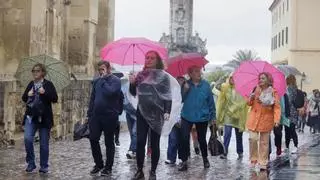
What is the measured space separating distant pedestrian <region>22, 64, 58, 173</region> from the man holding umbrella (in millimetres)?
684

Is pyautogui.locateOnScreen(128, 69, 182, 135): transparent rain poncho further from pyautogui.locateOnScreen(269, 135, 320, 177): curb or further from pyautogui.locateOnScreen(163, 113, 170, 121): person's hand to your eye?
pyautogui.locateOnScreen(269, 135, 320, 177): curb

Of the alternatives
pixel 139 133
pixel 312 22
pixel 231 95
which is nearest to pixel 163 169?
pixel 139 133

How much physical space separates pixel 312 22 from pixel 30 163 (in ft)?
153

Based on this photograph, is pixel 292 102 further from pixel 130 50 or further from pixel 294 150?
pixel 130 50

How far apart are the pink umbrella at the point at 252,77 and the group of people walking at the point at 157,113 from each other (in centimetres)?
58

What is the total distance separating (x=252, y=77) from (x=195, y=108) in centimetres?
153

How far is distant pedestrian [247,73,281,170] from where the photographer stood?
38.5 ft

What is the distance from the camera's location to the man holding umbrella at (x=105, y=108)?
34.8 feet

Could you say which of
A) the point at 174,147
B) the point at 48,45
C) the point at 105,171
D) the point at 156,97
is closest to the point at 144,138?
the point at 156,97

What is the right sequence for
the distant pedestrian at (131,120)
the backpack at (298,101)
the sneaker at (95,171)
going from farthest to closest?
the backpack at (298,101), the distant pedestrian at (131,120), the sneaker at (95,171)

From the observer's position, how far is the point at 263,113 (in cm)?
1183

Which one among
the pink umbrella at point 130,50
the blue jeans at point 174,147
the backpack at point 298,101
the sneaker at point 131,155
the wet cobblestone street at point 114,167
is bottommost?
the wet cobblestone street at point 114,167

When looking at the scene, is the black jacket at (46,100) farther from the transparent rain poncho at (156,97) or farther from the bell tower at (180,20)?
the bell tower at (180,20)

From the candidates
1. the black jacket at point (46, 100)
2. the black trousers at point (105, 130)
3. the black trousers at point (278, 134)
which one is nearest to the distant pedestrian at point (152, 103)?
the black trousers at point (105, 130)
